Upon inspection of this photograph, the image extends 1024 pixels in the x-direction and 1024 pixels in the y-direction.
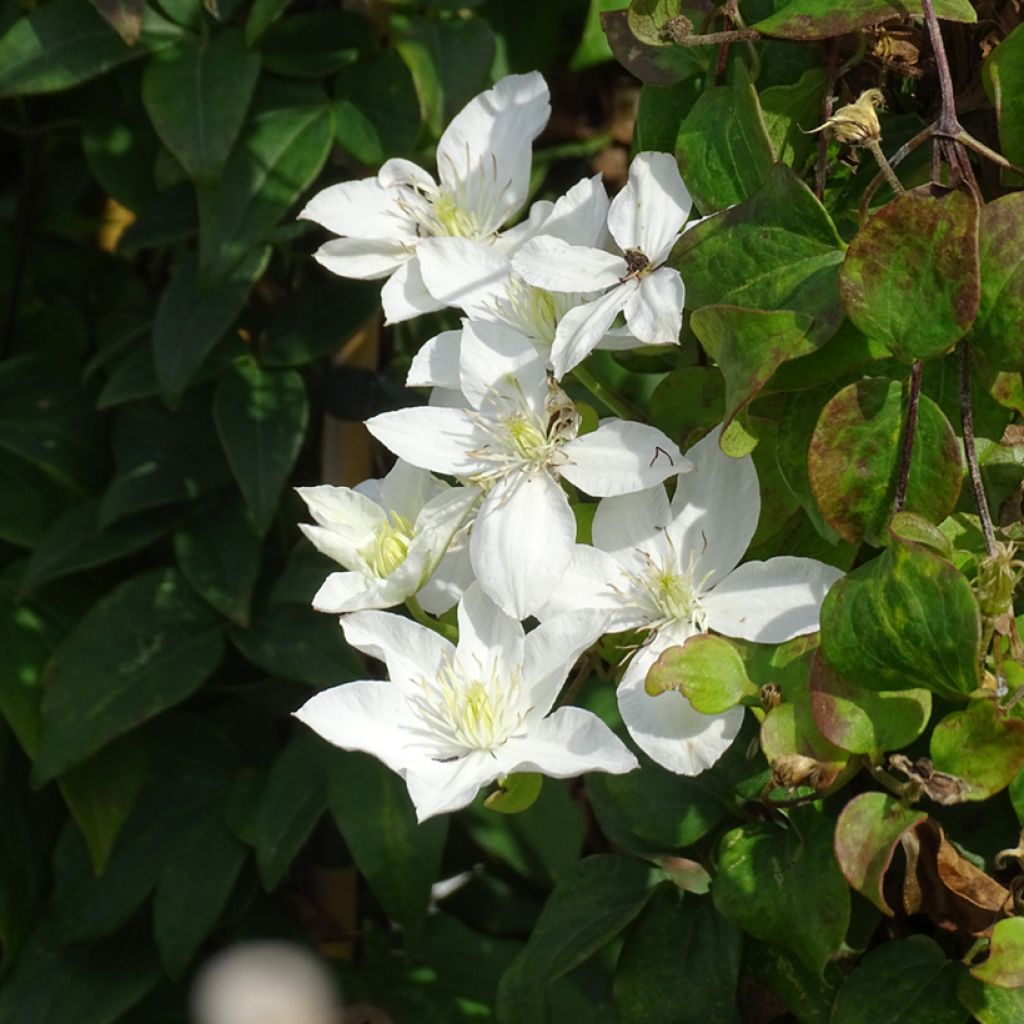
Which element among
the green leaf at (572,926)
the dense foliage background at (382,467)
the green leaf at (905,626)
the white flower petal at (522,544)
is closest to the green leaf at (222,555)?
the dense foliage background at (382,467)

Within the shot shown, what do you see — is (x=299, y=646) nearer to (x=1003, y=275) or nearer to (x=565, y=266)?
(x=565, y=266)

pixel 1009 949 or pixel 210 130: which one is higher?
pixel 210 130

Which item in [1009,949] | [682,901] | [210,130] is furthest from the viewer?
[210,130]

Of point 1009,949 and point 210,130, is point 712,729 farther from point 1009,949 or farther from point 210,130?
point 210,130

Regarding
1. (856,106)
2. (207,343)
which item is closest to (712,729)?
(856,106)

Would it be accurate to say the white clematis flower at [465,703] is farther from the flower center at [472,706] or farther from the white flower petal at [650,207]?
the white flower petal at [650,207]

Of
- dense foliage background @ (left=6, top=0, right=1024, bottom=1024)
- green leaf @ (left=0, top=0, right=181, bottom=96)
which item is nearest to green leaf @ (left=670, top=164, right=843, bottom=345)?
dense foliage background @ (left=6, top=0, right=1024, bottom=1024)

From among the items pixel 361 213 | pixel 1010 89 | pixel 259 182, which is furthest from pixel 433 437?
pixel 259 182
